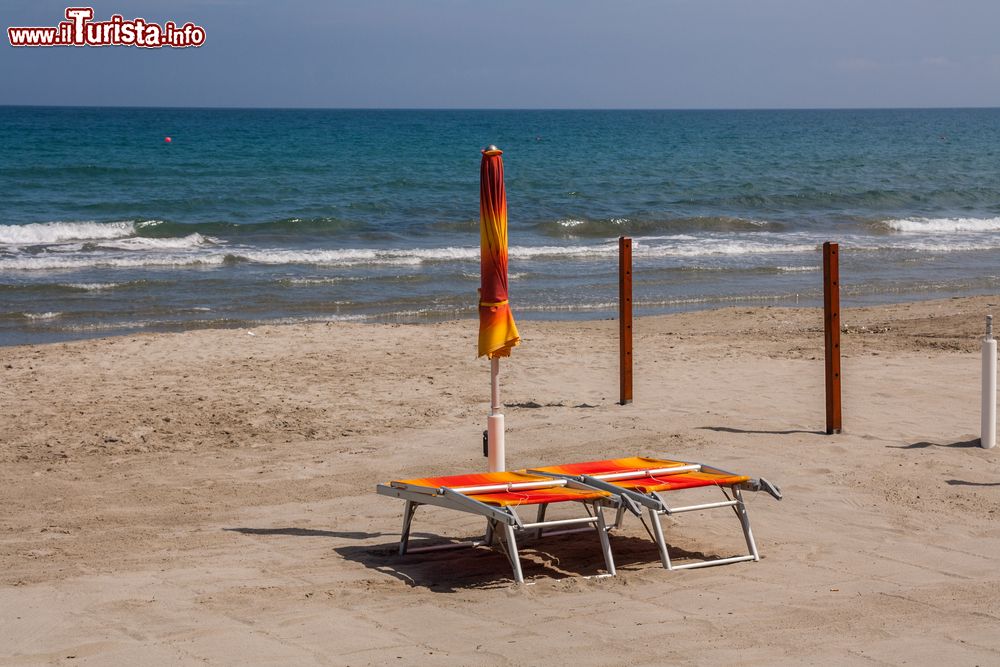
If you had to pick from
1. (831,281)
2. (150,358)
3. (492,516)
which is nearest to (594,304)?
(150,358)

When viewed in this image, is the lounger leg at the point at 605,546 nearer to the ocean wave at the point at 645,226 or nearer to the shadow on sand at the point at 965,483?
the shadow on sand at the point at 965,483

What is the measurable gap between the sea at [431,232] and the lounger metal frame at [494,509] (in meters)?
9.53

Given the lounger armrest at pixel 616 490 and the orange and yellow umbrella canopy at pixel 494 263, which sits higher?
the orange and yellow umbrella canopy at pixel 494 263

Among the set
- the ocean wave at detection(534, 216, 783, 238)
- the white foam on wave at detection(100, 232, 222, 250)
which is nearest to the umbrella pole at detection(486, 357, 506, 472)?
the white foam on wave at detection(100, 232, 222, 250)

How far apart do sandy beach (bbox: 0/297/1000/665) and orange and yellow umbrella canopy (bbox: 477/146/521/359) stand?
1149 mm

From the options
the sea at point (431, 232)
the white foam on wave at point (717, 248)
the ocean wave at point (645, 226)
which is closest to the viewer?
the sea at point (431, 232)

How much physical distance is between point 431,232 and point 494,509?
20895 mm

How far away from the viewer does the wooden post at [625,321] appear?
957 cm

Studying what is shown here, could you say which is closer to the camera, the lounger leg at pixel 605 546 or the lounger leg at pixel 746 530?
the lounger leg at pixel 605 546

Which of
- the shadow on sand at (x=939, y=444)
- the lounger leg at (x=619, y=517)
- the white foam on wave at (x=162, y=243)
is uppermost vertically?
the white foam on wave at (x=162, y=243)

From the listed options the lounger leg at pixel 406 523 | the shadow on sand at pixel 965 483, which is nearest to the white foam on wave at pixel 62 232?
the lounger leg at pixel 406 523

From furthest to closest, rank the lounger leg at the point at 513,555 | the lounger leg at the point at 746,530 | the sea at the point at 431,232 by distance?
the sea at the point at 431,232
the lounger leg at the point at 746,530
the lounger leg at the point at 513,555

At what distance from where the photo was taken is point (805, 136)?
78.1 m

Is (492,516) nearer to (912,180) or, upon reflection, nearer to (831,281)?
(831,281)
